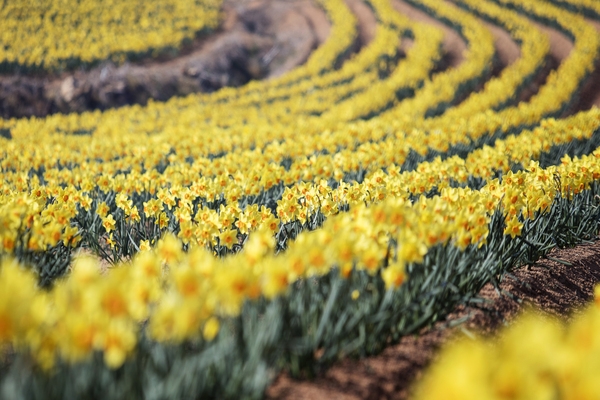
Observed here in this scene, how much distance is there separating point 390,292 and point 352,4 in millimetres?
29333

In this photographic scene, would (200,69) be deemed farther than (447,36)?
No

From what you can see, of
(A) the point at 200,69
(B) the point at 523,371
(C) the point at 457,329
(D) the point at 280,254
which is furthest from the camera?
(A) the point at 200,69

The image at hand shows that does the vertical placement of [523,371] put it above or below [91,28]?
below

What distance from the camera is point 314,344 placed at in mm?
2080

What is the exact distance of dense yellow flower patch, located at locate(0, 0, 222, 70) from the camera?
18.5 meters

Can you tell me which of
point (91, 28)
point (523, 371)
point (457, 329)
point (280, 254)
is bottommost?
point (457, 329)

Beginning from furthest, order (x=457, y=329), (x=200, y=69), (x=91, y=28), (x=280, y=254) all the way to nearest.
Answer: (x=91, y=28) → (x=200, y=69) → (x=280, y=254) → (x=457, y=329)

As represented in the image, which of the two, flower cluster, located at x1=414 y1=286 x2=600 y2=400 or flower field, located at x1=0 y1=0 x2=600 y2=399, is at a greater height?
flower cluster, located at x1=414 y1=286 x2=600 y2=400

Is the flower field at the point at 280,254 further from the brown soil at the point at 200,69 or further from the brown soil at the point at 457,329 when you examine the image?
the brown soil at the point at 200,69

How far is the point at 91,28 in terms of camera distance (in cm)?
2261

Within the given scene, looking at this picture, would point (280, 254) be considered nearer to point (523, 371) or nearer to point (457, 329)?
point (457, 329)

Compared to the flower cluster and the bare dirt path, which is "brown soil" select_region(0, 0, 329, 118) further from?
the flower cluster

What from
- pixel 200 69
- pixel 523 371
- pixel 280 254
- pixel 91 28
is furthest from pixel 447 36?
pixel 523 371

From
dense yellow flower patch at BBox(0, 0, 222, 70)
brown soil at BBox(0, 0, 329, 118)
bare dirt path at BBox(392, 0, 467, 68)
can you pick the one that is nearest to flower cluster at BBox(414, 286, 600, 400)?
brown soil at BBox(0, 0, 329, 118)
